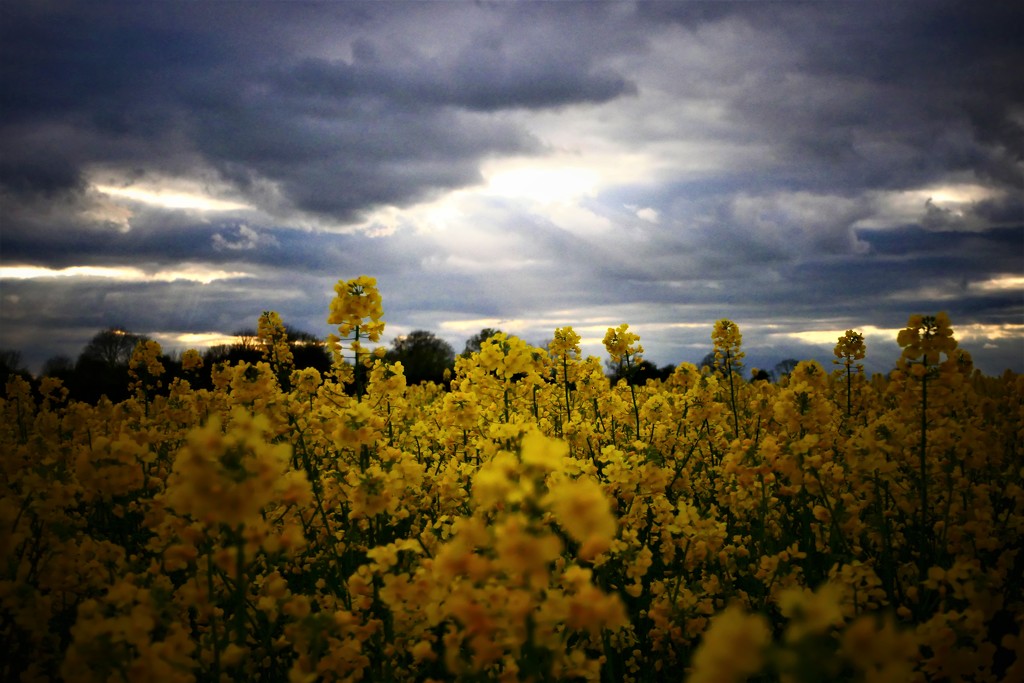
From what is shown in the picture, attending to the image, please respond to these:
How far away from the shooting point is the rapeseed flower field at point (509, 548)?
202 centimetres

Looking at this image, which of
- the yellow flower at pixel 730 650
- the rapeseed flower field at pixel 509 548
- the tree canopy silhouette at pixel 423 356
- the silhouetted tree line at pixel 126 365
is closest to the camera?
the yellow flower at pixel 730 650

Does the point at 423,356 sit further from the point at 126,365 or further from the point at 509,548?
the point at 509,548

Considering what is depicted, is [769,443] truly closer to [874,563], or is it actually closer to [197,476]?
[874,563]

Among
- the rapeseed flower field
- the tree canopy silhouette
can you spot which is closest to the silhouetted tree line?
the tree canopy silhouette

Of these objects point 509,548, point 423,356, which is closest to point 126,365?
point 423,356

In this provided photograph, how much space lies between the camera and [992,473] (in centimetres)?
549

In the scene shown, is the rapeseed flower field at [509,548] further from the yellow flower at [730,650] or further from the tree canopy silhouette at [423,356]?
the tree canopy silhouette at [423,356]

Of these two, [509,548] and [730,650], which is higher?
[509,548]

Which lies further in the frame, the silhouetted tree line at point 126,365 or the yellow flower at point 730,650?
the silhouetted tree line at point 126,365

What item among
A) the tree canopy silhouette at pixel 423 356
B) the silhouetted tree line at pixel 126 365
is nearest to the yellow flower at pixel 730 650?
the silhouetted tree line at pixel 126 365

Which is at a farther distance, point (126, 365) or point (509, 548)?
point (126, 365)

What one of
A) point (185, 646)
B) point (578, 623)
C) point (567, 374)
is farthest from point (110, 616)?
point (567, 374)

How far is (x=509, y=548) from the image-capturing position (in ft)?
5.97

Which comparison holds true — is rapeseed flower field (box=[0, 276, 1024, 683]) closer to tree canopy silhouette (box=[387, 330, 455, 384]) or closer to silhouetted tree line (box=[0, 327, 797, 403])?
silhouetted tree line (box=[0, 327, 797, 403])
